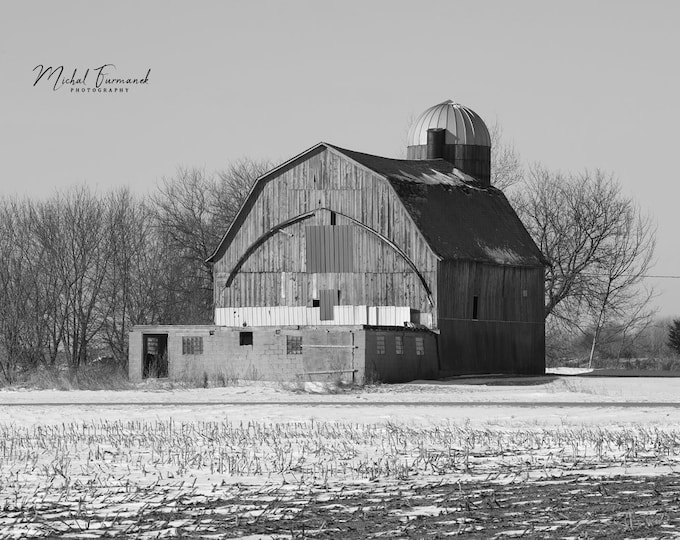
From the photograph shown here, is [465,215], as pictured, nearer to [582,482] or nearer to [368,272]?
[368,272]

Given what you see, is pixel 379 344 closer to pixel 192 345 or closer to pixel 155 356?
pixel 192 345

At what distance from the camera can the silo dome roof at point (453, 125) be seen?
63750mm

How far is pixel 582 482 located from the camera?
1819 centimetres

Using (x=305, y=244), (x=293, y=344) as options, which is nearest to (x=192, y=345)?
(x=293, y=344)

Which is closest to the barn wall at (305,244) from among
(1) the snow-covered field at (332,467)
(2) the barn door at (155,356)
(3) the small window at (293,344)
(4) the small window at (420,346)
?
(4) the small window at (420,346)

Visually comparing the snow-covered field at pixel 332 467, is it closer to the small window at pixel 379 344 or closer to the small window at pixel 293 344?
the small window at pixel 379 344

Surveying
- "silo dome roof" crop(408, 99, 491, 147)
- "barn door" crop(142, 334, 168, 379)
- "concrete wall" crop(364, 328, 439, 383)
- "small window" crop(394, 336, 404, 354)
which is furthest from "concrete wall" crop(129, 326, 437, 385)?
"silo dome roof" crop(408, 99, 491, 147)

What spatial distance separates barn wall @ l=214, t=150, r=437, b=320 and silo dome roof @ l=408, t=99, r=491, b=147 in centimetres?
1135

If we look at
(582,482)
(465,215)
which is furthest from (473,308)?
(582,482)

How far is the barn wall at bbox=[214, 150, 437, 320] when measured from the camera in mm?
52656

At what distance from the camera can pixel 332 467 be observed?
20281 millimetres

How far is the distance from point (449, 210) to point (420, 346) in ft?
23.1

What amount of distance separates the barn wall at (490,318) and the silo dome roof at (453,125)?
8150 millimetres

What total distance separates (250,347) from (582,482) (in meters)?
33.1
